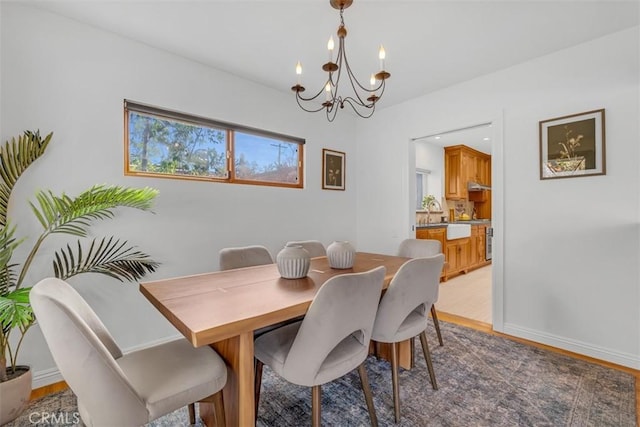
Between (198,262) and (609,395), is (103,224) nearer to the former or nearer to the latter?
(198,262)

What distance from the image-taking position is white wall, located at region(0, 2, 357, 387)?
6.17 ft

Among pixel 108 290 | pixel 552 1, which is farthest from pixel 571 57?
pixel 108 290

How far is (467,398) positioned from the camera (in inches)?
67.7

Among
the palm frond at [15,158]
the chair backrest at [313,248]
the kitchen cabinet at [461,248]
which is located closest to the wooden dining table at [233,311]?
the chair backrest at [313,248]

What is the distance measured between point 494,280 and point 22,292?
349 centimetres

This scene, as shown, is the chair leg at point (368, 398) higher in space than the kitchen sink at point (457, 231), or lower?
lower

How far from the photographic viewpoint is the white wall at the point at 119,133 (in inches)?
74.1

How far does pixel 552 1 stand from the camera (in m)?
1.86

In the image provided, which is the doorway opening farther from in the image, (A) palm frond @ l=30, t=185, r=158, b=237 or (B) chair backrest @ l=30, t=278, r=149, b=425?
(B) chair backrest @ l=30, t=278, r=149, b=425

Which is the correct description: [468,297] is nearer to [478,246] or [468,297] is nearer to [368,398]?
[478,246]

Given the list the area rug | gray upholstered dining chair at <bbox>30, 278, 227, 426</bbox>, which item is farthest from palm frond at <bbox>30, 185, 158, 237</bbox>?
the area rug

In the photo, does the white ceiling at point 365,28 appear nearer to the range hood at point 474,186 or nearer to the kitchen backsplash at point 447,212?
the kitchen backsplash at point 447,212

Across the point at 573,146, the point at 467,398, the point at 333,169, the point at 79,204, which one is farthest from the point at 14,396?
the point at 573,146

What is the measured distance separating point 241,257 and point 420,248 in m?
1.53
